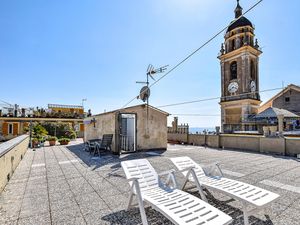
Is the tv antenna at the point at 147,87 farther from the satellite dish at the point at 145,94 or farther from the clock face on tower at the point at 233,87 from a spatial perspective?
the clock face on tower at the point at 233,87

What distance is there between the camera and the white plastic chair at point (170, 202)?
2119 mm

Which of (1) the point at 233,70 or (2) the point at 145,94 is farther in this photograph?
(1) the point at 233,70

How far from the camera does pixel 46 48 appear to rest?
10695mm

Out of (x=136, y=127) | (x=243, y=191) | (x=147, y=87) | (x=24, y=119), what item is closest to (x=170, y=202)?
(x=243, y=191)

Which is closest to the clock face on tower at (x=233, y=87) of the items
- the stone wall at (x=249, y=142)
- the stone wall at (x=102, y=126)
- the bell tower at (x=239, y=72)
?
the bell tower at (x=239, y=72)

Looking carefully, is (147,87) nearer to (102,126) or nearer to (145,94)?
(145,94)

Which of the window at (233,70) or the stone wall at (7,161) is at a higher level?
the window at (233,70)

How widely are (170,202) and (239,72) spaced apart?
25803mm

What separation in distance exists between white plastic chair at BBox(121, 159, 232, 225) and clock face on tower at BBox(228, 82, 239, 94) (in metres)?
24.7

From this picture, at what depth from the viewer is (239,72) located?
2439 cm

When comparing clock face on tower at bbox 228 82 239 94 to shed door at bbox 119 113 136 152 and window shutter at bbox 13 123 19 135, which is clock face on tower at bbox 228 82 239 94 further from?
window shutter at bbox 13 123 19 135

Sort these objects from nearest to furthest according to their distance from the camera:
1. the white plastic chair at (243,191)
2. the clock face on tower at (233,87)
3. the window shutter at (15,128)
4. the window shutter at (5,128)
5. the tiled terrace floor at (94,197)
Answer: the white plastic chair at (243,191) < the tiled terrace floor at (94,197) < the clock face on tower at (233,87) < the window shutter at (5,128) < the window shutter at (15,128)

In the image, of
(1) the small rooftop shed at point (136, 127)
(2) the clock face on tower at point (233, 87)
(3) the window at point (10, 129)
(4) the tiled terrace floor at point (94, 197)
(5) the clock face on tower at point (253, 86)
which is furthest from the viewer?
(3) the window at point (10, 129)

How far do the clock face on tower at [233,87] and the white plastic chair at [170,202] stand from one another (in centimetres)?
2467
